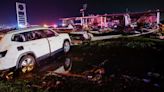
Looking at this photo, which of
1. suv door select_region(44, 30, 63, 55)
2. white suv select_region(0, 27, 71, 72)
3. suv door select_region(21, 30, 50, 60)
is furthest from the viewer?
suv door select_region(44, 30, 63, 55)

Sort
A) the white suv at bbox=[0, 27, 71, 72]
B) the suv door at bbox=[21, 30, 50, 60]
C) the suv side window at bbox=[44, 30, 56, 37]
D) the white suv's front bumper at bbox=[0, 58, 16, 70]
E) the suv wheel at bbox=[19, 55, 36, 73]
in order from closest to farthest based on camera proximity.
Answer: the white suv's front bumper at bbox=[0, 58, 16, 70] < the white suv at bbox=[0, 27, 71, 72] < the suv wheel at bbox=[19, 55, 36, 73] < the suv door at bbox=[21, 30, 50, 60] < the suv side window at bbox=[44, 30, 56, 37]

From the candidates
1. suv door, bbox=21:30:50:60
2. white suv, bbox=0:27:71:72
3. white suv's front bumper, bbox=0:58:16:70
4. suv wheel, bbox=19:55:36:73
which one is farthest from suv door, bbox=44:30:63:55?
white suv's front bumper, bbox=0:58:16:70

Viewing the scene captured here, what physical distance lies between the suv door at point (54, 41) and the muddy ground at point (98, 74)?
534 millimetres

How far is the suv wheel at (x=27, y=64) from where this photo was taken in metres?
8.84

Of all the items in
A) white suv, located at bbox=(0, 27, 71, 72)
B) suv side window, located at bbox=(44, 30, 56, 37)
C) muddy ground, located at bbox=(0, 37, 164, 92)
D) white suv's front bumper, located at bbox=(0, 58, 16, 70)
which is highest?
suv side window, located at bbox=(44, 30, 56, 37)

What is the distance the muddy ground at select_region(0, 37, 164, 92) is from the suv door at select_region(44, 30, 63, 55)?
1.75 ft

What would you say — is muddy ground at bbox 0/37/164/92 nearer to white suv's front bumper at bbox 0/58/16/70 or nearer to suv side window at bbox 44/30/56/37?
white suv's front bumper at bbox 0/58/16/70

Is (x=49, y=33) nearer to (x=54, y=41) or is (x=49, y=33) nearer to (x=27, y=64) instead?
(x=54, y=41)

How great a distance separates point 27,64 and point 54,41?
211 cm

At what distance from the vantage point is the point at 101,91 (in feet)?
20.9

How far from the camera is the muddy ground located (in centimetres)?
675

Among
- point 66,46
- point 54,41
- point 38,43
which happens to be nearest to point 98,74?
point 38,43

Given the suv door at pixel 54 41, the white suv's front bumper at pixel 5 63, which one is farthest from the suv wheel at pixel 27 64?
the suv door at pixel 54 41

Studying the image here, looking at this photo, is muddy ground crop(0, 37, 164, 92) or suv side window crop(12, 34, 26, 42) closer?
muddy ground crop(0, 37, 164, 92)
